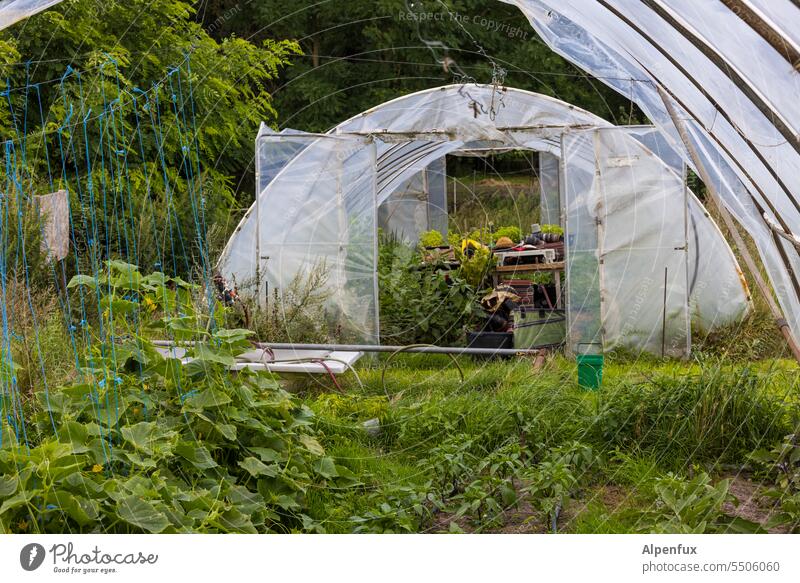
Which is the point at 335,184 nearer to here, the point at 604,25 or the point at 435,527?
the point at 604,25

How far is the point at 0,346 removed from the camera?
484 cm

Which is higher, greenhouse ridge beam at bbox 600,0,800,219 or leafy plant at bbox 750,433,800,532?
greenhouse ridge beam at bbox 600,0,800,219

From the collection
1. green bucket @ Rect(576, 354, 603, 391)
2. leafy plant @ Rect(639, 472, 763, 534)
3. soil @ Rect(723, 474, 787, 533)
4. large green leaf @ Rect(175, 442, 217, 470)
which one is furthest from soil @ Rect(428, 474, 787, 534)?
green bucket @ Rect(576, 354, 603, 391)

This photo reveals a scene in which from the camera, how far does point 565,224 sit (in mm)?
9312

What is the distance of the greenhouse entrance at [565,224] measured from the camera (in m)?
9.16

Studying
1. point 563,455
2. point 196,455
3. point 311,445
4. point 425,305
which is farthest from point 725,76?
point 425,305

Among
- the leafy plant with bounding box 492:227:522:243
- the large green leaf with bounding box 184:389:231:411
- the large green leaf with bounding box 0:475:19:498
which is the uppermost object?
the leafy plant with bounding box 492:227:522:243

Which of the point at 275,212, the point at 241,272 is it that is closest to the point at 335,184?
the point at 275,212

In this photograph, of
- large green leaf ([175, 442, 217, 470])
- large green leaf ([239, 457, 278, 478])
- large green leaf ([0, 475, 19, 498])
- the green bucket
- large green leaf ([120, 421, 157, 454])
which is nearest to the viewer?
large green leaf ([0, 475, 19, 498])

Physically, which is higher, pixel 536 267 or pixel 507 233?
pixel 507 233

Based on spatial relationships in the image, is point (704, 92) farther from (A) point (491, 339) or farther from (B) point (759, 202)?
(A) point (491, 339)

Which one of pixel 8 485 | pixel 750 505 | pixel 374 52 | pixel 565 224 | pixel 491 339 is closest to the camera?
pixel 8 485

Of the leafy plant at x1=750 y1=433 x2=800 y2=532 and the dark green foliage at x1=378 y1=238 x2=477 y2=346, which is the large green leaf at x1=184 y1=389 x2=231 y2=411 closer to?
the leafy plant at x1=750 y1=433 x2=800 y2=532

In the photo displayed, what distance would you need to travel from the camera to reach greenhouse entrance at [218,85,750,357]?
9.16 meters
